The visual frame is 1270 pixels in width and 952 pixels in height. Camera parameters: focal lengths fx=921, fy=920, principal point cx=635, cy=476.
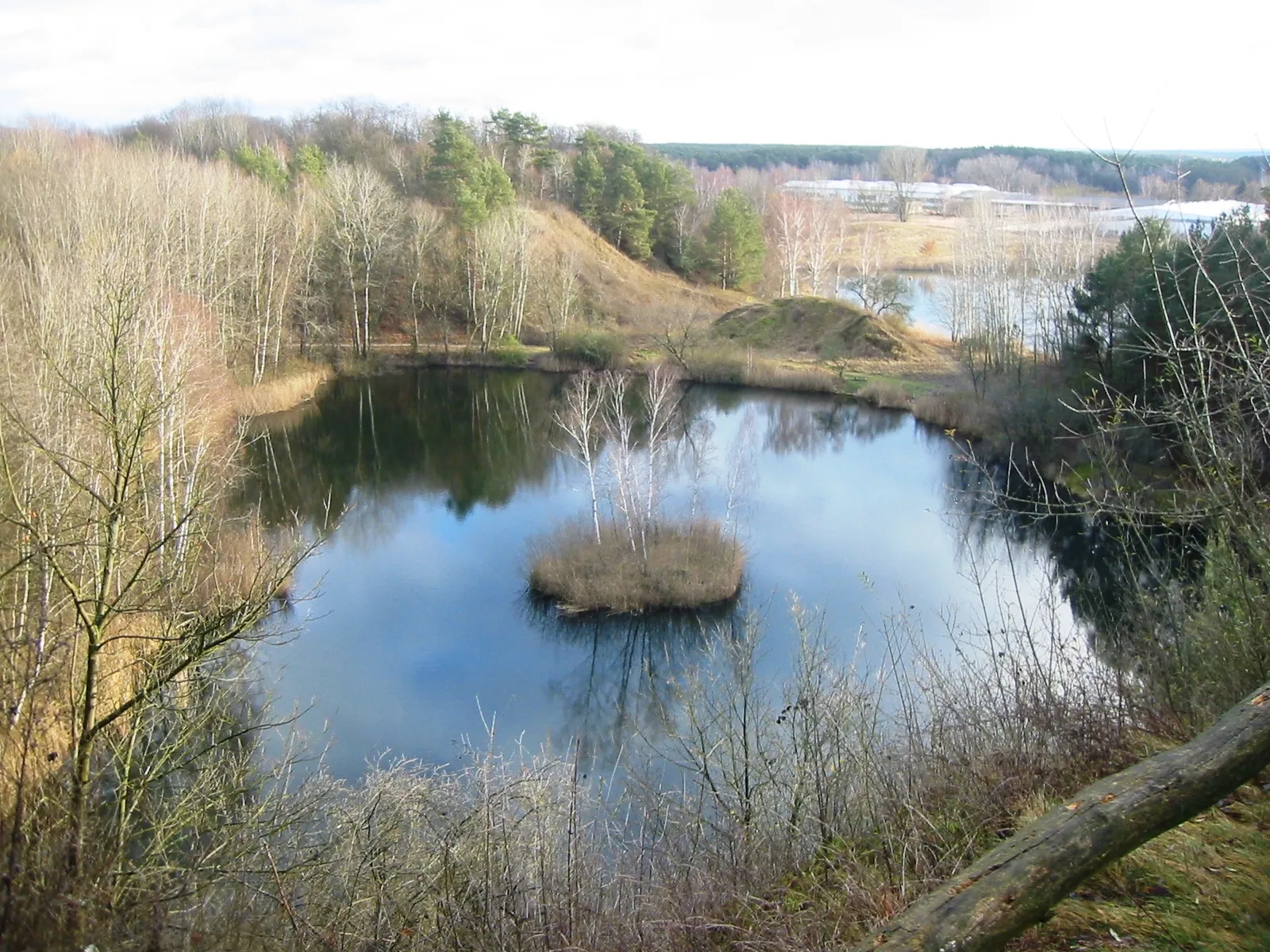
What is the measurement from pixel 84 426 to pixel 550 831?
7.20 m

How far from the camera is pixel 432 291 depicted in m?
36.7

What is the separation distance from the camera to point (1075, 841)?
2.46 m

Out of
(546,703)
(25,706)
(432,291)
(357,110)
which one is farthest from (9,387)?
(357,110)

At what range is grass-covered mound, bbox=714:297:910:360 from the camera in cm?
3506

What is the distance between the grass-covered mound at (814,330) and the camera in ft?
115

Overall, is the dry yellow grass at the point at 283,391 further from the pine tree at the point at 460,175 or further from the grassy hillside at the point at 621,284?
the grassy hillside at the point at 621,284

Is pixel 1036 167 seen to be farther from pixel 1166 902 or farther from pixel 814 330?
pixel 1166 902

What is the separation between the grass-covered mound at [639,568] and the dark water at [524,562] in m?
0.33

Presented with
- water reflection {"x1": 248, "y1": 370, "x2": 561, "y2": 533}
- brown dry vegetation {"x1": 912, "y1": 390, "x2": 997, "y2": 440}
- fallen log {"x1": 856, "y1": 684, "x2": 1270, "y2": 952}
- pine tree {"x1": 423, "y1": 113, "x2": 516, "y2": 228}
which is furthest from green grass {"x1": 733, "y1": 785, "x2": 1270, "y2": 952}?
pine tree {"x1": 423, "y1": 113, "x2": 516, "y2": 228}

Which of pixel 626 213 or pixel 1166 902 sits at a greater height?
pixel 626 213

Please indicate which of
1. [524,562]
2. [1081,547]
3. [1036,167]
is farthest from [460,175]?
[1036,167]

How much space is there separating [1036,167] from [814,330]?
112ft

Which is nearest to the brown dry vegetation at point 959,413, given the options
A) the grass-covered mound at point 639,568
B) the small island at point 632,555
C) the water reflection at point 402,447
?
the small island at point 632,555

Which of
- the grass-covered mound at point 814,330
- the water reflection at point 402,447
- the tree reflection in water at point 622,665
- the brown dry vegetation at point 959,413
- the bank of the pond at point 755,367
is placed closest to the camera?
the tree reflection in water at point 622,665
